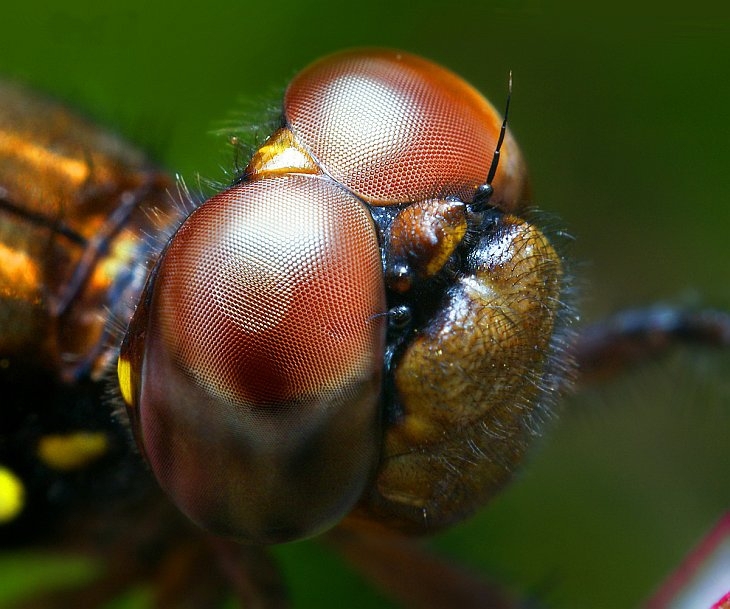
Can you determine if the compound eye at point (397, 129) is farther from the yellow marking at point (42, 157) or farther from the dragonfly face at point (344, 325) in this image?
the yellow marking at point (42, 157)

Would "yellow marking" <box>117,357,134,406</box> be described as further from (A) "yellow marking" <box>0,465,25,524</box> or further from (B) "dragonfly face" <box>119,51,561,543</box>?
(A) "yellow marking" <box>0,465,25,524</box>

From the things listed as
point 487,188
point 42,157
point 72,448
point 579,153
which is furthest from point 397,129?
point 579,153

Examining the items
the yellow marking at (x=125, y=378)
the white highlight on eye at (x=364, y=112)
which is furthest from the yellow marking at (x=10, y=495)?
the white highlight on eye at (x=364, y=112)

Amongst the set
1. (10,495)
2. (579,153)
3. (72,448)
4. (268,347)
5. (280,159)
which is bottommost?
(10,495)

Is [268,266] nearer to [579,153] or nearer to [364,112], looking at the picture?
[364,112]

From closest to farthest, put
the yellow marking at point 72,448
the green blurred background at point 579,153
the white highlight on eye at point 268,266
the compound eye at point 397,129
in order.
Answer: the white highlight on eye at point 268,266, the compound eye at point 397,129, the yellow marking at point 72,448, the green blurred background at point 579,153

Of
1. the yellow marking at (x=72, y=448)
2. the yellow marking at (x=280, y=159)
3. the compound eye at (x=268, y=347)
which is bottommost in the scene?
the yellow marking at (x=72, y=448)

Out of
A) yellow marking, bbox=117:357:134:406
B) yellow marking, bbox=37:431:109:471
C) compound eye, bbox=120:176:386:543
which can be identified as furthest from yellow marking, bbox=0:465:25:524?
compound eye, bbox=120:176:386:543

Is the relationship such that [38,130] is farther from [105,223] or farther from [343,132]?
[343,132]
